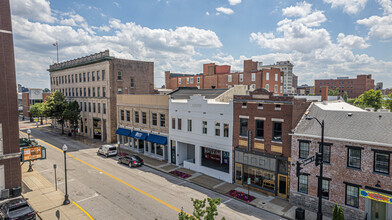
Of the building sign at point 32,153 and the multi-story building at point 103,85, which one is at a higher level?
the multi-story building at point 103,85

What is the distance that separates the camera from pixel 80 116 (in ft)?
179

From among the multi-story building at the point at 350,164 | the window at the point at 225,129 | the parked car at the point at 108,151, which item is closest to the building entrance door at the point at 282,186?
the multi-story building at the point at 350,164

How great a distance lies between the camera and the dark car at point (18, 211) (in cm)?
1603

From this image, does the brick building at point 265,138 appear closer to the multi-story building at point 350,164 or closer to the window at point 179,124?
the multi-story building at point 350,164

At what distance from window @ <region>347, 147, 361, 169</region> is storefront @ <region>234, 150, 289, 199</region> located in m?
4.93

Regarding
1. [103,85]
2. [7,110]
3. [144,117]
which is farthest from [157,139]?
[103,85]

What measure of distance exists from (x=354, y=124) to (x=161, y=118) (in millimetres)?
23339

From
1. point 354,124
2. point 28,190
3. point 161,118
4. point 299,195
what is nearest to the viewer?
point 354,124

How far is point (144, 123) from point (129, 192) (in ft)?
51.7

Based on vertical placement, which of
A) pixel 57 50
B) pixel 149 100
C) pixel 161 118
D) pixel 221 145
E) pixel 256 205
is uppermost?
pixel 57 50

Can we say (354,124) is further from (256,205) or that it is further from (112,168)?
(112,168)

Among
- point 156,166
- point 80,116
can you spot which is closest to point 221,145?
point 156,166

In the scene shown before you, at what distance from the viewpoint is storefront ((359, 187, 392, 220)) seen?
625 inches

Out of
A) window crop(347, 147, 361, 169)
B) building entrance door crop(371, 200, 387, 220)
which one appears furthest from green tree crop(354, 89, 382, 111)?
building entrance door crop(371, 200, 387, 220)
